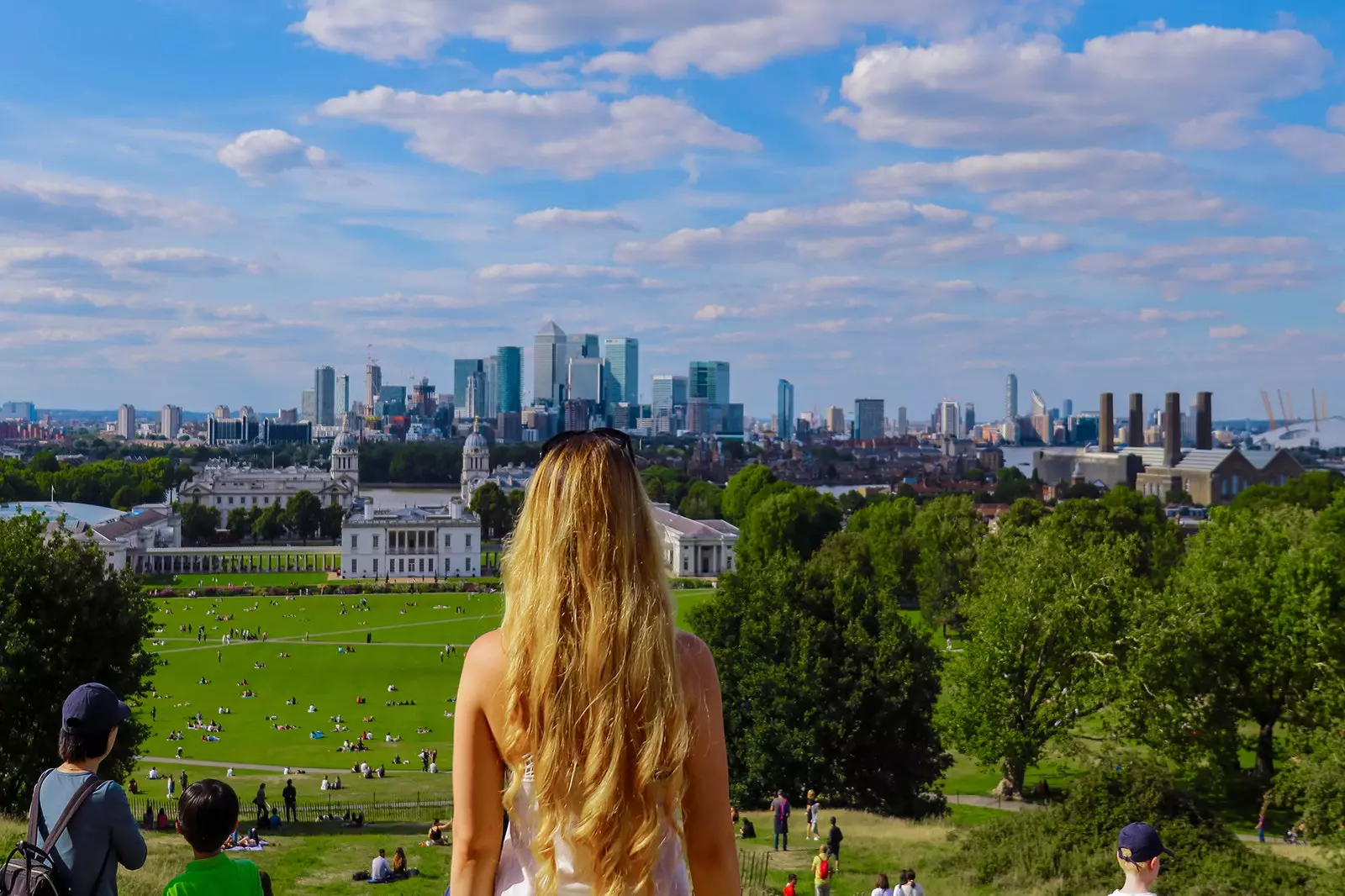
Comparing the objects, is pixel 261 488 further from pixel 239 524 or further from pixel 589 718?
pixel 589 718

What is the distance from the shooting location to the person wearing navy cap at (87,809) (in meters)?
4.24

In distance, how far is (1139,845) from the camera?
4.63 meters

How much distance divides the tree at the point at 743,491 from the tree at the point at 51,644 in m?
71.1

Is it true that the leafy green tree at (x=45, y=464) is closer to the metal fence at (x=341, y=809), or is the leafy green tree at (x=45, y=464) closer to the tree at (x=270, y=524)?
the tree at (x=270, y=524)

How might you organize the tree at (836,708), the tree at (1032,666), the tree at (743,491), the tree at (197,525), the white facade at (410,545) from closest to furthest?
the tree at (836,708) → the tree at (1032,666) → the white facade at (410,545) → the tree at (743,491) → the tree at (197,525)

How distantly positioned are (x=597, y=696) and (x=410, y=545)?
8719 cm

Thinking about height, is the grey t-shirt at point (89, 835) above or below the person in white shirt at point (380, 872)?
above

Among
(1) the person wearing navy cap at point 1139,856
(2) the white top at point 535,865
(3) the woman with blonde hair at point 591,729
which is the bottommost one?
(1) the person wearing navy cap at point 1139,856

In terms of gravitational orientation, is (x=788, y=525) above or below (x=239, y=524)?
above

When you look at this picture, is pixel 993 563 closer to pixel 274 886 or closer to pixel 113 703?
pixel 274 886

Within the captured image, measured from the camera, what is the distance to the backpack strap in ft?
13.8

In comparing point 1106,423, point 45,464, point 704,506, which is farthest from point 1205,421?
point 45,464

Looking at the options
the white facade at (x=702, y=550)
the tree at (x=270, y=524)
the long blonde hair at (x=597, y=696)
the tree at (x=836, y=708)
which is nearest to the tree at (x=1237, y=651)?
the tree at (x=836, y=708)

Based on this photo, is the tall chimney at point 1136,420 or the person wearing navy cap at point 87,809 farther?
the tall chimney at point 1136,420
